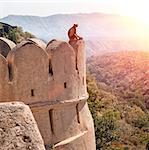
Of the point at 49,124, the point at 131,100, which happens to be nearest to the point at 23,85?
the point at 49,124

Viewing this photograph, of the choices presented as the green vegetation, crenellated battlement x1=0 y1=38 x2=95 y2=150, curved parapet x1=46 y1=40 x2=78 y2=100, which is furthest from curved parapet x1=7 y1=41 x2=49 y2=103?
the green vegetation

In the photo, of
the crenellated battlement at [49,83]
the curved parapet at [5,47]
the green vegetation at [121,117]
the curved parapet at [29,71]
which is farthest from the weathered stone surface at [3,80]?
the green vegetation at [121,117]

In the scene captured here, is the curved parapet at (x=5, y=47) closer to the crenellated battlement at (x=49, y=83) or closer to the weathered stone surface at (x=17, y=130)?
the crenellated battlement at (x=49, y=83)

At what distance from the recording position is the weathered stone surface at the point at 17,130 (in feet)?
12.5

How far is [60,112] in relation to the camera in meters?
11.0

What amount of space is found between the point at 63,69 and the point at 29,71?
1.06 metres

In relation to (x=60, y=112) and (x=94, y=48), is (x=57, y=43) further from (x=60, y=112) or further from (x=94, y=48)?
(x=94, y=48)

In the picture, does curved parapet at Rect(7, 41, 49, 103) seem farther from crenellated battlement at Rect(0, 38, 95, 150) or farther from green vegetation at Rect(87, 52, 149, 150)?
green vegetation at Rect(87, 52, 149, 150)

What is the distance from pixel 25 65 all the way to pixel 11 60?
14.8 inches

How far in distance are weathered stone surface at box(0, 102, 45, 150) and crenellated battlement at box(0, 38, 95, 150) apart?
20.9 ft

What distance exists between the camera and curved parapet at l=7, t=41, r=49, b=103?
10.3 meters

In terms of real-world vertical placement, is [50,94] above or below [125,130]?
above

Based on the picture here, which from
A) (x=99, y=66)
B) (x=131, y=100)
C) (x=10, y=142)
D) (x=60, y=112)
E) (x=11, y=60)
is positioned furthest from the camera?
(x=99, y=66)

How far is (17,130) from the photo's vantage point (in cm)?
384
